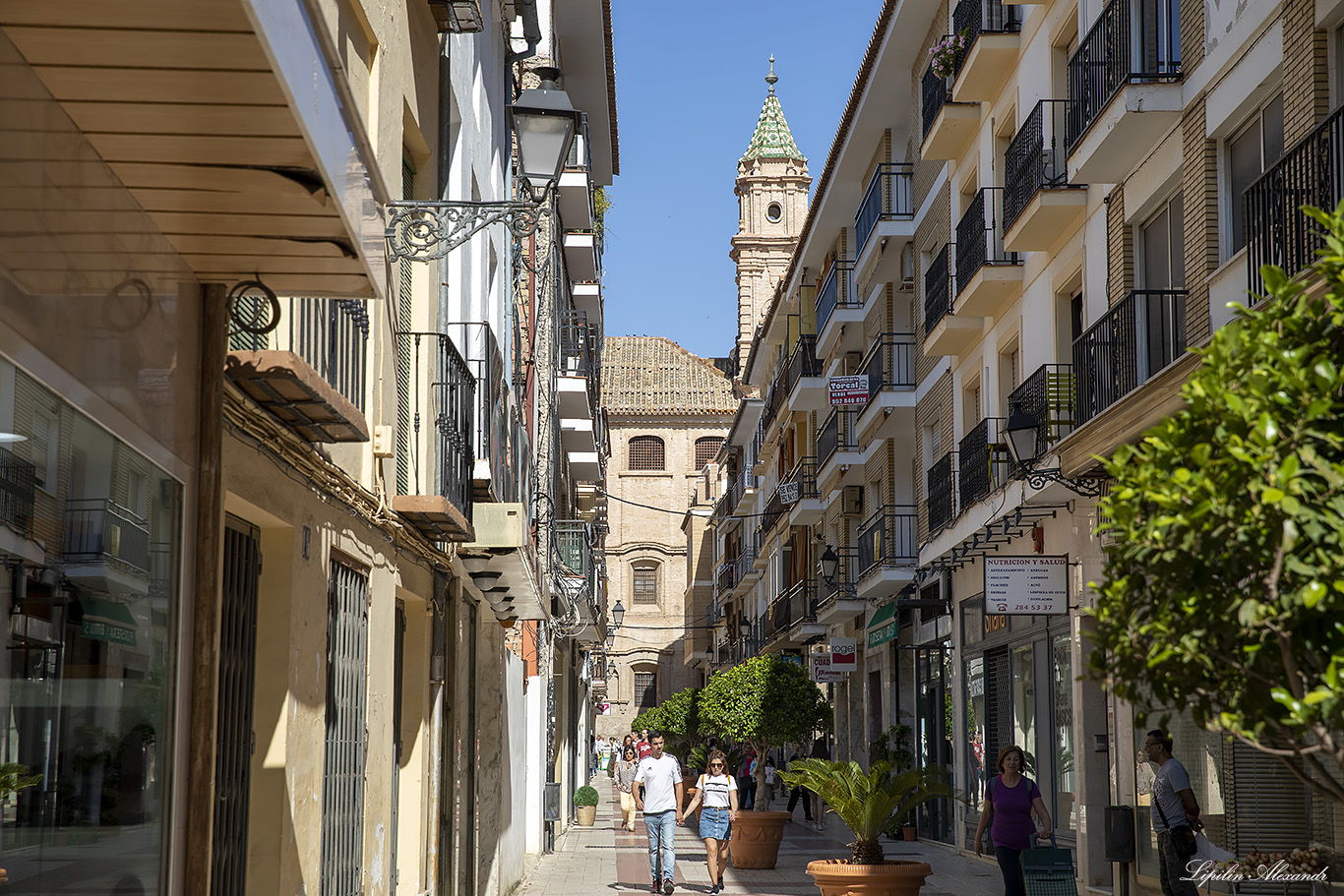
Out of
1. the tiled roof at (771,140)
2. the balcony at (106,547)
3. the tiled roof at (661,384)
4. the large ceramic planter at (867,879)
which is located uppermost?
the tiled roof at (771,140)

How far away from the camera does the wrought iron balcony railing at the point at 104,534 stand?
4.53 metres

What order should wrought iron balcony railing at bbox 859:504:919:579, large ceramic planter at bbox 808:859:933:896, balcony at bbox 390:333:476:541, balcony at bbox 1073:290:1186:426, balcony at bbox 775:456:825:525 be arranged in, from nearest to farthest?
balcony at bbox 390:333:476:541, large ceramic planter at bbox 808:859:933:896, balcony at bbox 1073:290:1186:426, wrought iron balcony railing at bbox 859:504:919:579, balcony at bbox 775:456:825:525

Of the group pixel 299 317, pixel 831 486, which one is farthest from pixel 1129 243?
pixel 831 486

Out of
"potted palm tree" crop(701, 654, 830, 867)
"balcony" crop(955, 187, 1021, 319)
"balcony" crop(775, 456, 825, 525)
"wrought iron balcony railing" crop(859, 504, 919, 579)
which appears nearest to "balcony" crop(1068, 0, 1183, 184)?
"balcony" crop(955, 187, 1021, 319)

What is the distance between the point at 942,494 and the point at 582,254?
8534 millimetres

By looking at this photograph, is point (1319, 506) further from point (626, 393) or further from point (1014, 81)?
point (626, 393)

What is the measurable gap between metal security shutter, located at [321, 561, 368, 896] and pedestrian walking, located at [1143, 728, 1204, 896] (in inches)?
241

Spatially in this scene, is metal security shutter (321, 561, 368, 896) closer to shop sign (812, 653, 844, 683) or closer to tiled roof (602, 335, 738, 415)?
shop sign (812, 653, 844, 683)

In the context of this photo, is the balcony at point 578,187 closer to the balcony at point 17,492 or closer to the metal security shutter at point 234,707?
the metal security shutter at point 234,707

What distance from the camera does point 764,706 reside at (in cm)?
2703

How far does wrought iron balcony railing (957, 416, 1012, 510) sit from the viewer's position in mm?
20000

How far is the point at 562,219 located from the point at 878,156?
691 cm

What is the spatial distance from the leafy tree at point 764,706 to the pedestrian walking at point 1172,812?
15.0 meters

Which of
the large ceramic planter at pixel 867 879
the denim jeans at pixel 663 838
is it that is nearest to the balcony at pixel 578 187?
the denim jeans at pixel 663 838
